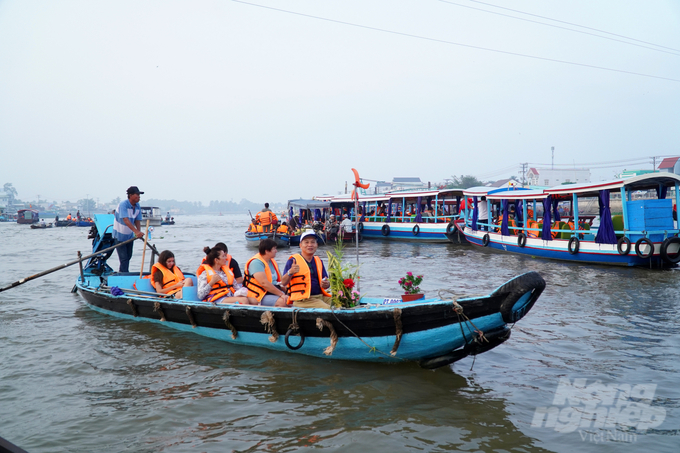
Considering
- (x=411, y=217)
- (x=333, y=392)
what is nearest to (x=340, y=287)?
(x=333, y=392)

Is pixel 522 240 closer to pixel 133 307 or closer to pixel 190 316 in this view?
pixel 190 316

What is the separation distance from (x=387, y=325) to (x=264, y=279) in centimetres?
198

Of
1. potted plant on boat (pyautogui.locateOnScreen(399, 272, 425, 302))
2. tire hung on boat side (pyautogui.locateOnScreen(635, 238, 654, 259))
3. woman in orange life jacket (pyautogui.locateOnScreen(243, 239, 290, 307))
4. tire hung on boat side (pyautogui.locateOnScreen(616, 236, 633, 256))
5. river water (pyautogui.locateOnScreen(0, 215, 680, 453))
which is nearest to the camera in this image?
river water (pyautogui.locateOnScreen(0, 215, 680, 453))

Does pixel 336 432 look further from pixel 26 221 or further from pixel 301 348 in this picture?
pixel 26 221

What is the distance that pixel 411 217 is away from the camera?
25.1 meters

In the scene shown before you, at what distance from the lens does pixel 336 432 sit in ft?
13.9

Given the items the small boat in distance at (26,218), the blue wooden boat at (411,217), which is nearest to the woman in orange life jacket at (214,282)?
the blue wooden boat at (411,217)

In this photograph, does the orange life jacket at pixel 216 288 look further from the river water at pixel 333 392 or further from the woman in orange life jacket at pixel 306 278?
the woman in orange life jacket at pixel 306 278

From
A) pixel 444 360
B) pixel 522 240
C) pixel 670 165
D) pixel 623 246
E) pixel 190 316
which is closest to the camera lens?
pixel 444 360

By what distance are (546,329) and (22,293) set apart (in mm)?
12041

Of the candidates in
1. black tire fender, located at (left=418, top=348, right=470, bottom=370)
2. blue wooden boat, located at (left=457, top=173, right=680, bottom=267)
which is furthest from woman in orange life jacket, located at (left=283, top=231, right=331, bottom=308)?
blue wooden boat, located at (left=457, top=173, right=680, bottom=267)

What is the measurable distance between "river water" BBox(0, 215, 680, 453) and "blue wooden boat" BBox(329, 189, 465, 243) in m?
14.7

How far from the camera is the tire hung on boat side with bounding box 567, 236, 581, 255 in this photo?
46.7 ft

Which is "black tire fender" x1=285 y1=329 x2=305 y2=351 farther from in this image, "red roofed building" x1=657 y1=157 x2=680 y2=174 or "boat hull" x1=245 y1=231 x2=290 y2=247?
"red roofed building" x1=657 y1=157 x2=680 y2=174
